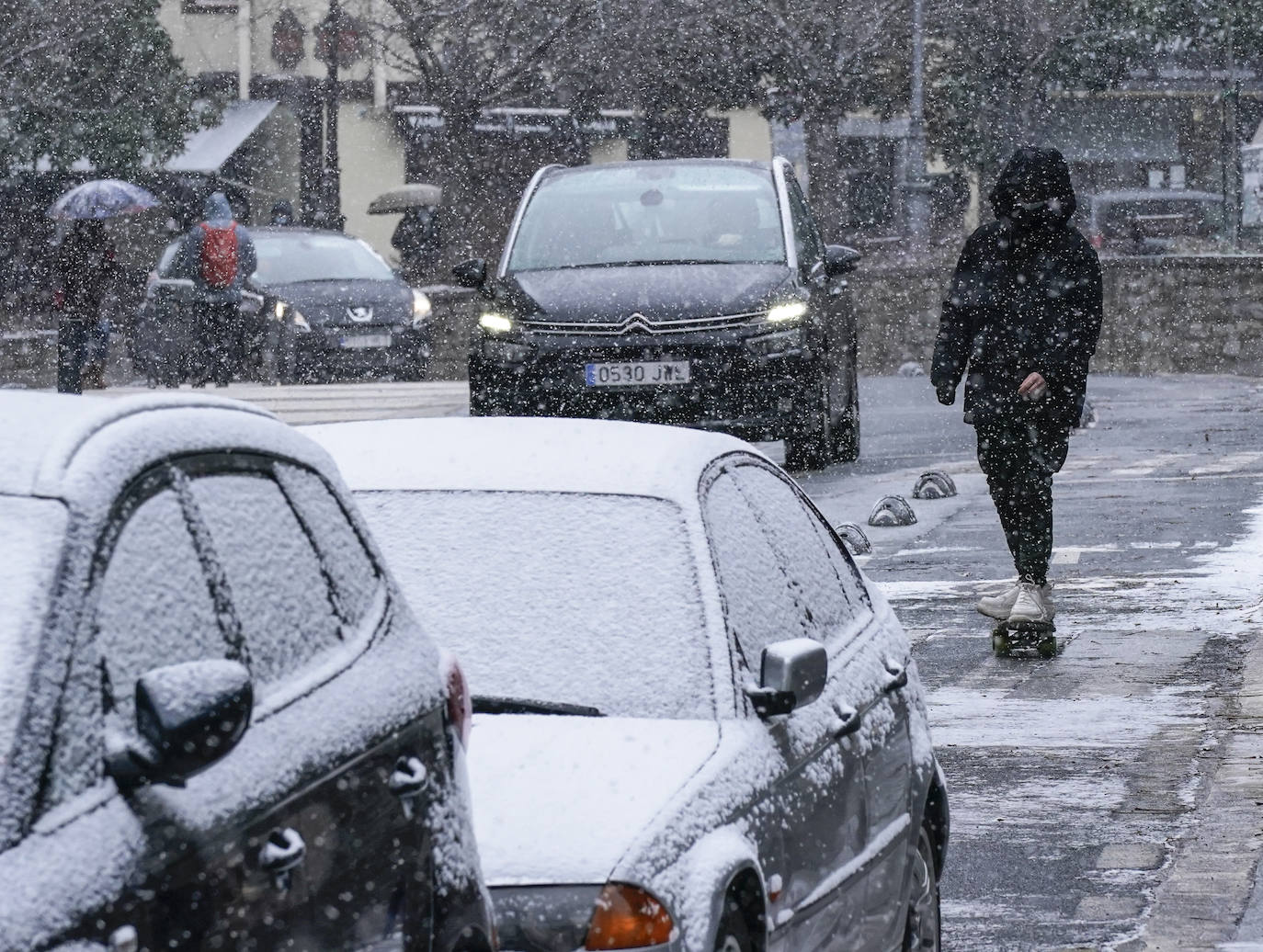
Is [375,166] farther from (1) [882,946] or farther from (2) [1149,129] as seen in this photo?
(1) [882,946]

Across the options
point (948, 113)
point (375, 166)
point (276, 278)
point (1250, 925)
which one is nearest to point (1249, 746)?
point (1250, 925)

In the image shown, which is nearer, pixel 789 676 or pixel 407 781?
pixel 407 781

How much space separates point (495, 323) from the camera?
15.4 m

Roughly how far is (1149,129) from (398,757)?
5972cm

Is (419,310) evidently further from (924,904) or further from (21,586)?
(21,586)

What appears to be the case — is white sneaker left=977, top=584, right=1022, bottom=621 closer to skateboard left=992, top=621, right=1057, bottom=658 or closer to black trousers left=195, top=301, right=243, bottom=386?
skateboard left=992, top=621, right=1057, bottom=658

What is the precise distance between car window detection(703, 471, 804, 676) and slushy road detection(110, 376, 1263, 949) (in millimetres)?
1142

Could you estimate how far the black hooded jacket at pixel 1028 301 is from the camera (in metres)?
9.50

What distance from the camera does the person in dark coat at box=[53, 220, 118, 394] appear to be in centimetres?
2233

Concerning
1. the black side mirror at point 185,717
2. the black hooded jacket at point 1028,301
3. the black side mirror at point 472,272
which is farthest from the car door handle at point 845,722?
the black side mirror at point 472,272

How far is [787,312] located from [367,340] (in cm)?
1012

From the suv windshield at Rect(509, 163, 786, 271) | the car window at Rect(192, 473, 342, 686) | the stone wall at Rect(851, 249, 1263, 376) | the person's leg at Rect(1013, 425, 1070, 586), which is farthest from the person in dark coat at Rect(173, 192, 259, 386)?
the car window at Rect(192, 473, 342, 686)

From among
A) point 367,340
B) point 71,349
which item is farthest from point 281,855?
point 367,340

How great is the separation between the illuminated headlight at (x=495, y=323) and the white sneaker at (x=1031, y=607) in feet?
20.0
